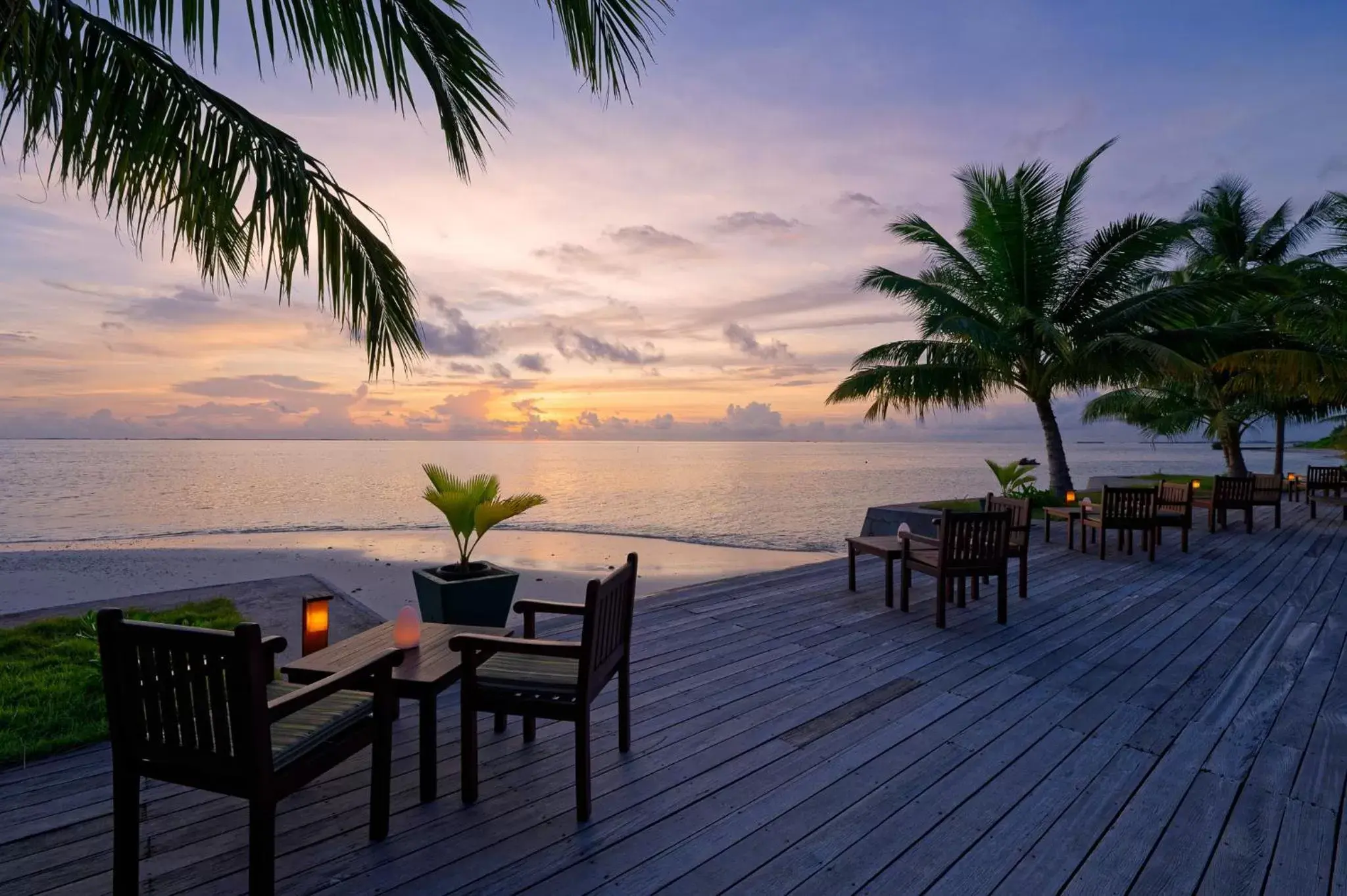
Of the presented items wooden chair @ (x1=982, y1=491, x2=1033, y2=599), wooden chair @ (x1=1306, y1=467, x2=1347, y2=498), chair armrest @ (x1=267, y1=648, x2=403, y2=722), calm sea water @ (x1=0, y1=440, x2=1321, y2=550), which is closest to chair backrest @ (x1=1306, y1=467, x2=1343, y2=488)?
wooden chair @ (x1=1306, y1=467, x2=1347, y2=498)

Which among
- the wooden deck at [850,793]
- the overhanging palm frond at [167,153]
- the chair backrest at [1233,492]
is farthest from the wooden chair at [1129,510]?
the overhanging palm frond at [167,153]

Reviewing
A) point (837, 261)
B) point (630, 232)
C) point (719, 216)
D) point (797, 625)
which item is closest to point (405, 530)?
point (630, 232)

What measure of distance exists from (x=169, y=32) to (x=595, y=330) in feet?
112

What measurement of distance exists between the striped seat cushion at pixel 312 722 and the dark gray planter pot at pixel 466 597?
89.7 inches

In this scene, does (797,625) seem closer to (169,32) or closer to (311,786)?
(311,786)

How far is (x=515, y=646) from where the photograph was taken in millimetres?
2354

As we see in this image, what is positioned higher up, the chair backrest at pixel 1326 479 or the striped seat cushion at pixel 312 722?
the chair backrest at pixel 1326 479

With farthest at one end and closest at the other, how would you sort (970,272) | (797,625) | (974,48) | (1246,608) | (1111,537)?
(970,272) → (1111,537) → (974,48) → (1246,608) → (797,625)

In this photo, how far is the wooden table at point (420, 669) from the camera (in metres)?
2.37

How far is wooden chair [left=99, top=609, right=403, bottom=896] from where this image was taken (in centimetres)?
170

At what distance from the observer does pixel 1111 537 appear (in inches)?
367

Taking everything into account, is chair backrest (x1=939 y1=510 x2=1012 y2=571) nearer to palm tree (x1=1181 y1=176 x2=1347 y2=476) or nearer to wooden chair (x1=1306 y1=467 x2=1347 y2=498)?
palm tree (x1=1181 y1=176 x2=1347 y2=476)

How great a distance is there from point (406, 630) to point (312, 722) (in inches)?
27.6

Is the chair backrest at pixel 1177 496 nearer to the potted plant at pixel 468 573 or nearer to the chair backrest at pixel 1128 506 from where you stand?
the chair backrest at pixel 1128 506
